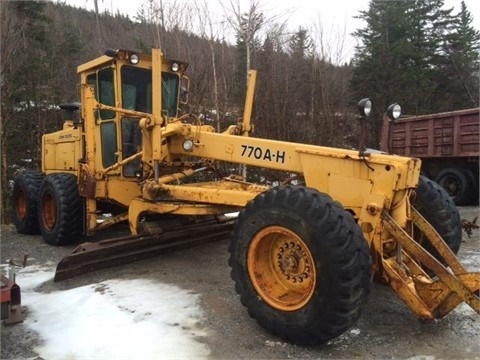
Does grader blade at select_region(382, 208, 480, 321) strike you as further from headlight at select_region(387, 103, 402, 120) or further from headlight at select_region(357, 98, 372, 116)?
headlight at select_region(387, 103, 402, 120)

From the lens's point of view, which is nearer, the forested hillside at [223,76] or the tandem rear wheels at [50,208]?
the tandem rear wheels at [50,208]

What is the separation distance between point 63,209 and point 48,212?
2.85 feet

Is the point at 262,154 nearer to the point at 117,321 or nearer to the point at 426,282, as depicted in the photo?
the point at 426,282

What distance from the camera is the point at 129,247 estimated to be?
5855 millimetres

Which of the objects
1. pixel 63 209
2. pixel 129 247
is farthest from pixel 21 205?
pixel 129 247

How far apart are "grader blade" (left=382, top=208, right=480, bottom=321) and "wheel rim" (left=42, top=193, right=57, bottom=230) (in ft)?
18.0

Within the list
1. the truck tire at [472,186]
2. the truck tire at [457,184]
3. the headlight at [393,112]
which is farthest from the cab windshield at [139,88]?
the truck tire at [472,186]

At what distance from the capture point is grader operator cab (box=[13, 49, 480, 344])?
3422 mm

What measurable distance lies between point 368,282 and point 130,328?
198cm

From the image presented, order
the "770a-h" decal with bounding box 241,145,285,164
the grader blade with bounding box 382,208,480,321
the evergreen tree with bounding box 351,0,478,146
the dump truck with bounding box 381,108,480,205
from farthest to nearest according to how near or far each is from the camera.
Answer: the evergreen tree with bounding box 351,0,478,146, the dump truck with bounding box 381,108,480,205, the "770a-h" decal with bounding box 241,145,285,164, the grader blade with bounding box 382,208,480,321

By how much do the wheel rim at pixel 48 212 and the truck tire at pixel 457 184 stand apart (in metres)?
9.95

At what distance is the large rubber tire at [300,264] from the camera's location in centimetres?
330

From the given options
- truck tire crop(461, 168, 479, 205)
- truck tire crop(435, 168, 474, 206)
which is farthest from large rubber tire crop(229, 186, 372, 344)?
truck tire crop(461, 168, 479, 205)

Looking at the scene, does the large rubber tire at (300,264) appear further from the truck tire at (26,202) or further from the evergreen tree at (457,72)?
the evergreen tree at (457,72)
